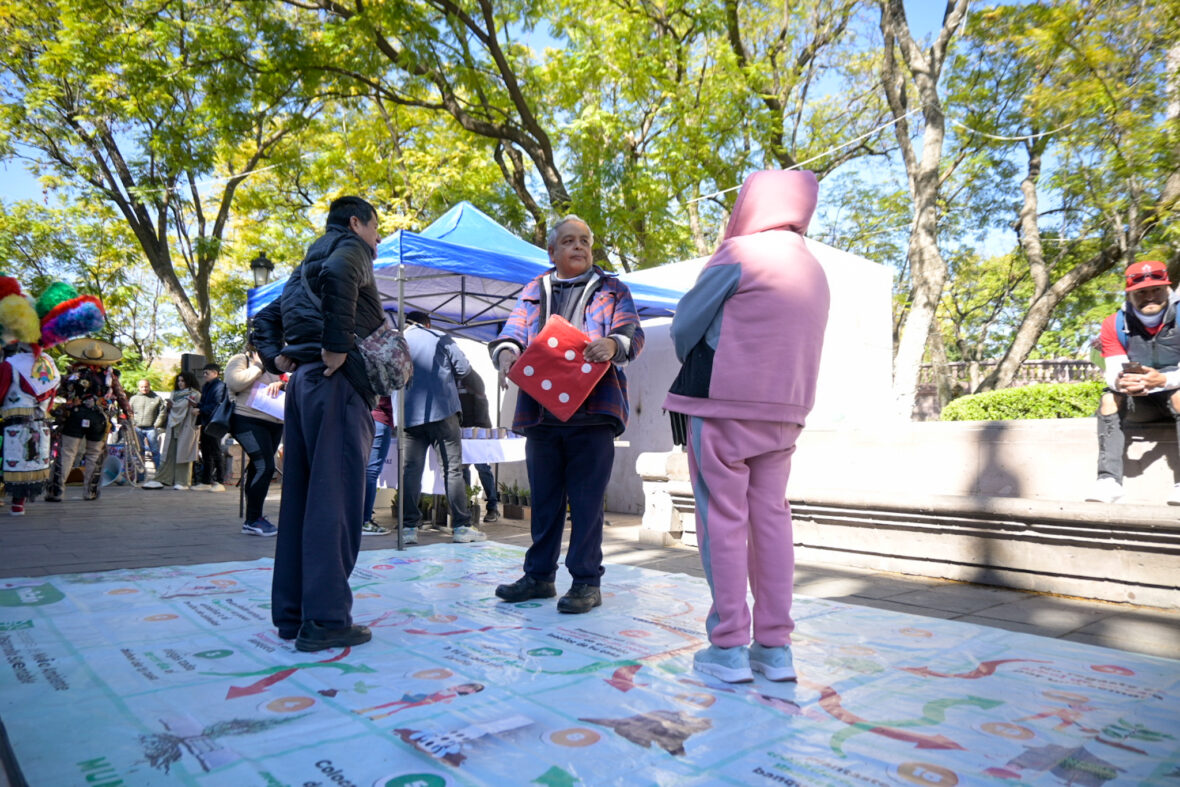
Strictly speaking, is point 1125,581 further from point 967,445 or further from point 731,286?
point 731,286

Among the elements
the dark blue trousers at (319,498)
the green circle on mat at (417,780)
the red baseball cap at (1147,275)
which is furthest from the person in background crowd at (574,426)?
the red baseball cap at (1147,275)

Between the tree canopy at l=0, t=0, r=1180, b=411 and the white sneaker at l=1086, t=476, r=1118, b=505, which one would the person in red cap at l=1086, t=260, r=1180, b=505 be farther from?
the tree canopy at l=0, t=0, r=1180, b=411

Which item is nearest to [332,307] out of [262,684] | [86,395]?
[262,684]

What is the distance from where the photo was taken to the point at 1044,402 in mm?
9133

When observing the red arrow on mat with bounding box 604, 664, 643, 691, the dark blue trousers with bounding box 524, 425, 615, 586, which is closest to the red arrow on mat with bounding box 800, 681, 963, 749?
the red arrow on mat with bounding box 604, 664, 643, 691

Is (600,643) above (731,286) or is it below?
below

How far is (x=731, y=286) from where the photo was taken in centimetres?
284

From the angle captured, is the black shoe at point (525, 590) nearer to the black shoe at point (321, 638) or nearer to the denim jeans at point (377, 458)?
the black shoe at point (321, 638)

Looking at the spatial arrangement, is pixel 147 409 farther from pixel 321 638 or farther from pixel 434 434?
pixel 321 638

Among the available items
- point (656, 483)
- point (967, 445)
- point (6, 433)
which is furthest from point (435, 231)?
point (967, 445)

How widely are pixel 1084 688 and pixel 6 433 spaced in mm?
8999

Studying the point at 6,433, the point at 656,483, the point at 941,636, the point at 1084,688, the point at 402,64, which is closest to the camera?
the point at 1084,688

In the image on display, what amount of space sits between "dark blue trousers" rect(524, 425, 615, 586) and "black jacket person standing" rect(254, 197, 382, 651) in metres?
0.94

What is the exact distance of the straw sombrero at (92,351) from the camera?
8.92 m
